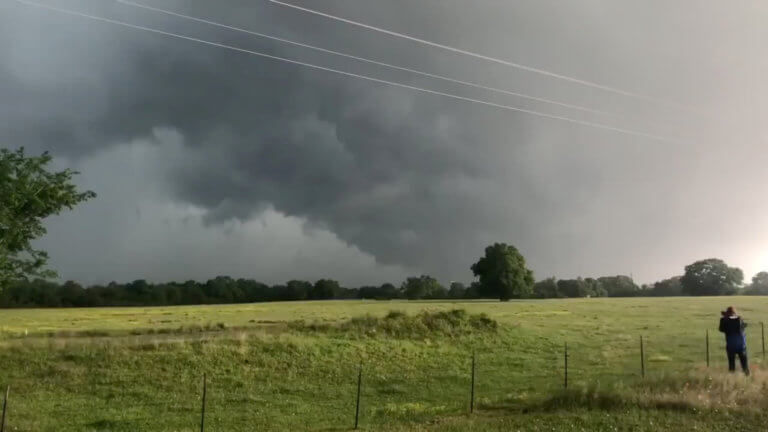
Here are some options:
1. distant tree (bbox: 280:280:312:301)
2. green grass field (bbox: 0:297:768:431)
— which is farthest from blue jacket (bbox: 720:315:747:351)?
distant tree (bbox: 280:280:312:301)

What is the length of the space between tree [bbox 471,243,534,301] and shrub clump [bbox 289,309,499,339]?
7693 cm

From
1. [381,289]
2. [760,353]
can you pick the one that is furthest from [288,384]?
[381,289]

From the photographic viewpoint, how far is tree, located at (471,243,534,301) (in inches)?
5010

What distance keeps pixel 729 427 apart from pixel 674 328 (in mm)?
43020

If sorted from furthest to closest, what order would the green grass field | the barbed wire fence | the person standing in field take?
A: the person standing in field, the barbed wire fence, the green grass field

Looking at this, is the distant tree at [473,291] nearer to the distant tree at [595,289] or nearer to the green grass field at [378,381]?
the distant tree at [595,289]

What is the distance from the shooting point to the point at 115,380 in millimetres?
28953

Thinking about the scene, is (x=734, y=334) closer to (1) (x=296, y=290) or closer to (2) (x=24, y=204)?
(2) (x=24, y=204)

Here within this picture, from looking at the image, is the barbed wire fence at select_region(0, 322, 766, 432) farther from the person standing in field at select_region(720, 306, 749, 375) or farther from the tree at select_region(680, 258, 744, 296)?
the tree at select_region(680, 258, 744, 296)

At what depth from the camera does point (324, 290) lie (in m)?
174

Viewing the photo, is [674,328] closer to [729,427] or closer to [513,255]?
[729,427]

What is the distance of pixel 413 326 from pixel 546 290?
443 ft

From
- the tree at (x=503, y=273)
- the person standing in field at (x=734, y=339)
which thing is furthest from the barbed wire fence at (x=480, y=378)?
the tree at (x=503, y=273)

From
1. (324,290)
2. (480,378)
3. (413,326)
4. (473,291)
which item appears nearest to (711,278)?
(473,291)
